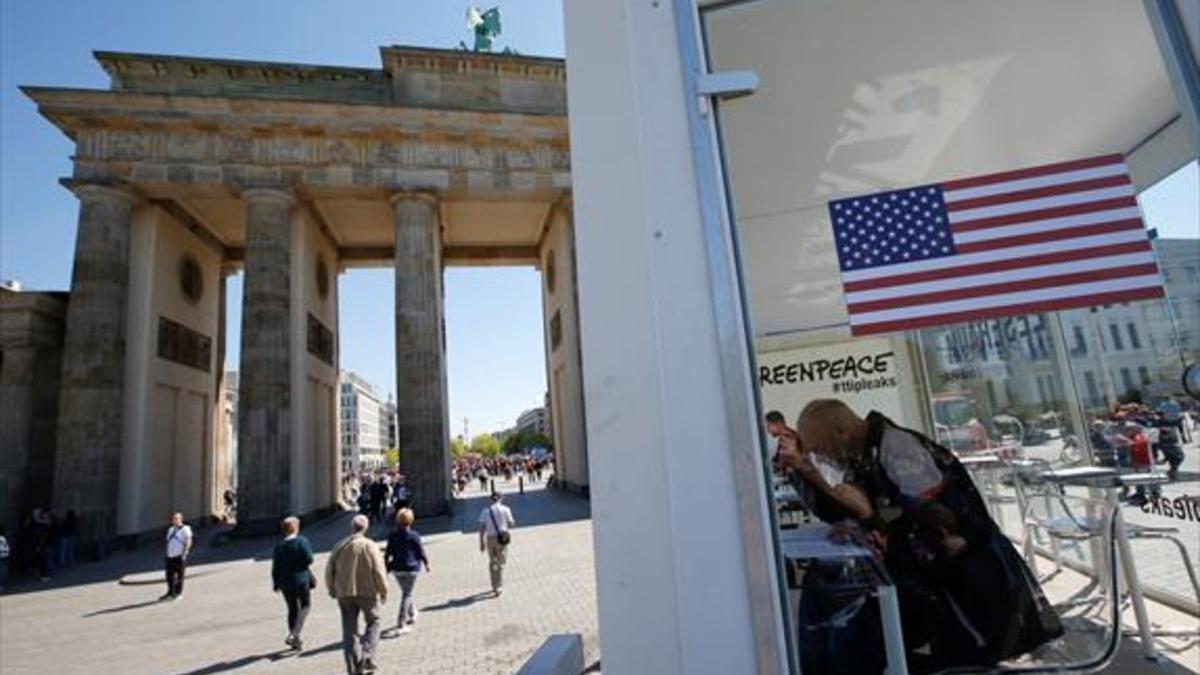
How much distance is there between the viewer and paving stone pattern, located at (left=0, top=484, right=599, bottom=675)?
7.34 meters

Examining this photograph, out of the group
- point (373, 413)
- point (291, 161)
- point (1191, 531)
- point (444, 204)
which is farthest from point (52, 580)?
point (373, 413)

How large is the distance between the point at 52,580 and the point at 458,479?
87.2 ft

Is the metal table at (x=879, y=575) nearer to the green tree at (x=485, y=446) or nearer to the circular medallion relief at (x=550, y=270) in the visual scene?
the circular medallion relief at (x=550, y=270)

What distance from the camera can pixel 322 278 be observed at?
2673 cm

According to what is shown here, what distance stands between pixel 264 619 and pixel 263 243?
15.2 m

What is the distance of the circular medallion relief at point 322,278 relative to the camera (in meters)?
26.0

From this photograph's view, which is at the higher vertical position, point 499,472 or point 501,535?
point 499,472

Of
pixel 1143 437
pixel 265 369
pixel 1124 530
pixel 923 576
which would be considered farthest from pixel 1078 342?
pixel 265 369

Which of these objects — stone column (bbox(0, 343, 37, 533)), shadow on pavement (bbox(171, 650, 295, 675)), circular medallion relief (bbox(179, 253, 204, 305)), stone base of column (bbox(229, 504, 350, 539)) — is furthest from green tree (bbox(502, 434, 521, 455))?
shadow on pavement (bbox(171, 650, 295, 675))

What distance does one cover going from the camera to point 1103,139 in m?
4.95

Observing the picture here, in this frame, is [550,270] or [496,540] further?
[550,270]

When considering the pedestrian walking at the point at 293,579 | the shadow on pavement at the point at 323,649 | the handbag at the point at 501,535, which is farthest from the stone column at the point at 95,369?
the handbag at the point at 501,535

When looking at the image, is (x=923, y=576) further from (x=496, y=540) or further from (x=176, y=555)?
(x=176, y=555)

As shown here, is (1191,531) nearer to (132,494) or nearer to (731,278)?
(731,278)
